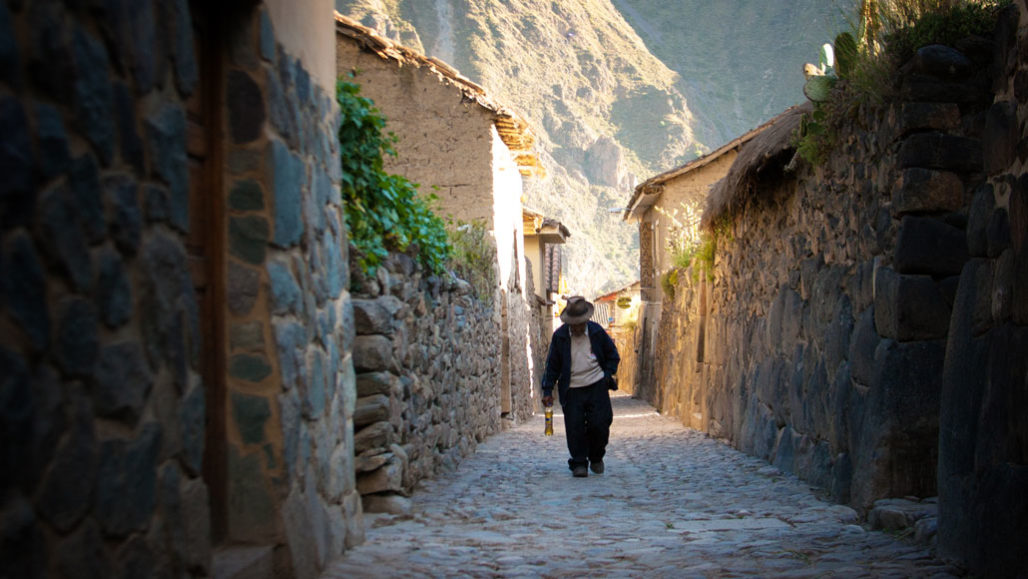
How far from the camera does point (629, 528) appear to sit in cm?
554

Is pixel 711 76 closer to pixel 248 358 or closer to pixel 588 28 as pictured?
pixel 588 28

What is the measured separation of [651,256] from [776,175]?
17495mm

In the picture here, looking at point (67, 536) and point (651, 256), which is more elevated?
point (651, 256)

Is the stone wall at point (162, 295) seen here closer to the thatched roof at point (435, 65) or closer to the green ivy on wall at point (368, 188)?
A: the green ivy on wall at point (368, 188)

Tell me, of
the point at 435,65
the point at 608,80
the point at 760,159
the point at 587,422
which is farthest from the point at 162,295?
the point at 608,80

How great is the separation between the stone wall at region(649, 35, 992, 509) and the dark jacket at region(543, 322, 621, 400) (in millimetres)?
1507

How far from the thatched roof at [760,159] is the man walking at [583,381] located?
1884 mm

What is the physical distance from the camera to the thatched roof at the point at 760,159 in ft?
25.5

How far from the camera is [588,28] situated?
8006 cm

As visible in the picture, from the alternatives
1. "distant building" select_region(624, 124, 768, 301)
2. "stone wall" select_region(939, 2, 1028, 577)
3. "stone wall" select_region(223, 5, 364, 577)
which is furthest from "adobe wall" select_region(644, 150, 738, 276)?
"stone wall" select_region(223, 5, 364, 577)

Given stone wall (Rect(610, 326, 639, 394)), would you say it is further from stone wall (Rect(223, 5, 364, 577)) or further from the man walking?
stone wall (Rect(223, 5, 364, 577))

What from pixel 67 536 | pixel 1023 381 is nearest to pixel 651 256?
pixel 1023 381

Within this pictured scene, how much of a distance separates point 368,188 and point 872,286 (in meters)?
3.33

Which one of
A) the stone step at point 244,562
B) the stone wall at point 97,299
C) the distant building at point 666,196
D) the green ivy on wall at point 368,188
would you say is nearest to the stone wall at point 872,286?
the green ivy on wall at point 368,188
